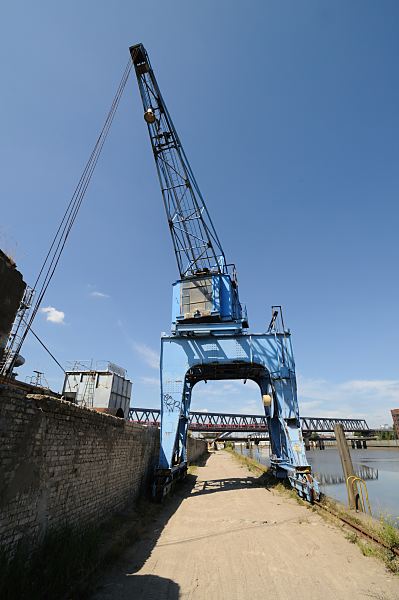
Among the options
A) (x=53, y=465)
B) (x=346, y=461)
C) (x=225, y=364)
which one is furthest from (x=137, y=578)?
(x=225, y=364)

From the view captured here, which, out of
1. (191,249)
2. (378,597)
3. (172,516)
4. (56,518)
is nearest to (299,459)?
(172,516)

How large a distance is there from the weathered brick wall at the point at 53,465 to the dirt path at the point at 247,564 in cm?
129

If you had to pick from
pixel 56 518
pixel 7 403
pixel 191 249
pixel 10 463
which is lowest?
pixel 56 518

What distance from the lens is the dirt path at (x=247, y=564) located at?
471cm

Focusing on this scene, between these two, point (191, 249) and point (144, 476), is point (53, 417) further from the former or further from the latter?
point (191, 249)

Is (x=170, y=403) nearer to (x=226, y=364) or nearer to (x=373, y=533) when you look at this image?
(x=226, y=364)

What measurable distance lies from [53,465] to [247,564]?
390 cm

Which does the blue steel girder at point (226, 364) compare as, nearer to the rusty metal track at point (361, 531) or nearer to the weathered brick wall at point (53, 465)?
the rusty metal track at point (361, 531)

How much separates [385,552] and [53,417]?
21.0ft

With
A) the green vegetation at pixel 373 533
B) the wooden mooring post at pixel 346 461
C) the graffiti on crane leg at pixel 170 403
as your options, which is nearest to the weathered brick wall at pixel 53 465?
the graffiti on crane leg at pixel 170 403

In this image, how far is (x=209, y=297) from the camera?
15969mm

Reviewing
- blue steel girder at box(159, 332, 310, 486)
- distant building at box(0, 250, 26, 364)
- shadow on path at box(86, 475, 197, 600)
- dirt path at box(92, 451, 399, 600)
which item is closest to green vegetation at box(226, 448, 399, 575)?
dirt path at box(92, 451, 399, 600)

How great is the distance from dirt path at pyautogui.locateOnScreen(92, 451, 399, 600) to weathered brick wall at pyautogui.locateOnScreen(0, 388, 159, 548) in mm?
1293

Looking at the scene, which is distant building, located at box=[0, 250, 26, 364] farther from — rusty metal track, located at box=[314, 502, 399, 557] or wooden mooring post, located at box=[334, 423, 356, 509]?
wooden mooring post, located at box=[334, 423, 356, 509]
